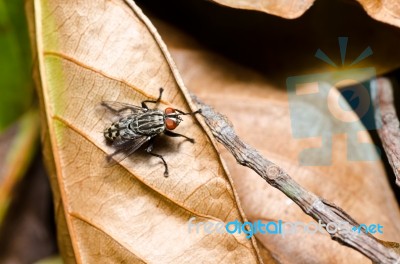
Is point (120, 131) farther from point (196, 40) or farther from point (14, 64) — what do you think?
point (14, 64)

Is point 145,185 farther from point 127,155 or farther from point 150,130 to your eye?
point 150,130

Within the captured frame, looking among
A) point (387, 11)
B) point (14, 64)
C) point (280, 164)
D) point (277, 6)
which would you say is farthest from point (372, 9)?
point (14, 64)

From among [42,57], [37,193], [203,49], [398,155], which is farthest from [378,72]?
[37,193]

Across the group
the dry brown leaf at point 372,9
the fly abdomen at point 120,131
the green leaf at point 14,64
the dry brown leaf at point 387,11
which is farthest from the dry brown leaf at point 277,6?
the green leaf at point 14,64

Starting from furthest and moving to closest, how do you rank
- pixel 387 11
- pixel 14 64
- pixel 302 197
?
pixel 14 64 < pixel 387 11 < pixel 302 197

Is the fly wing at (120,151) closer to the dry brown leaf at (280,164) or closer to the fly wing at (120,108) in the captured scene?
the fly wing at (120,108)

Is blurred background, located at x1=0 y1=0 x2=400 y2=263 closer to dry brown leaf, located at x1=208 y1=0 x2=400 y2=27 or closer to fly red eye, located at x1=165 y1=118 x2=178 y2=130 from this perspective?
dry brown leaf, located at x1=208 y1=0 x2=400 y2=27
